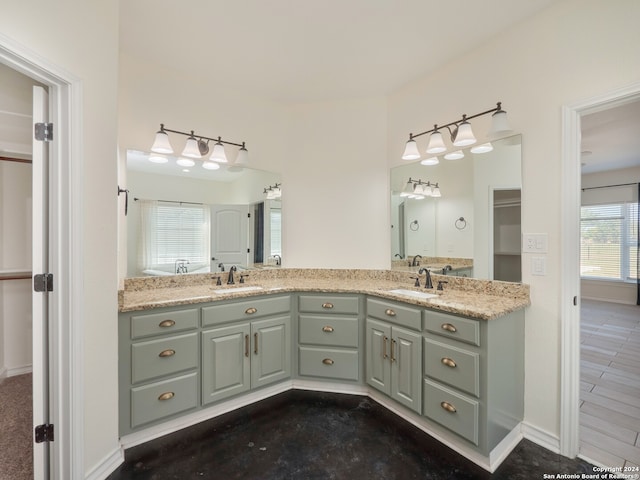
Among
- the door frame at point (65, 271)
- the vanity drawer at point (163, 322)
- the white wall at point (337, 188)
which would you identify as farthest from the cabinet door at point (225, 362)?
the white wall at point (337, 188)

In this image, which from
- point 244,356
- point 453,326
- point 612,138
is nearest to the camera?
point 453,326

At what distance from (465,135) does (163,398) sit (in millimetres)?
2721

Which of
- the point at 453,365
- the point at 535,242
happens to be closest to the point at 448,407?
the point at 453,365

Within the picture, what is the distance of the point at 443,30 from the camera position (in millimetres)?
1979

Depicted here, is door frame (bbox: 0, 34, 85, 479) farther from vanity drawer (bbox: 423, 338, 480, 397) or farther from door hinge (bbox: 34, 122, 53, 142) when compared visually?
vanity drawer (bbox: 423, 338, 480, 397)

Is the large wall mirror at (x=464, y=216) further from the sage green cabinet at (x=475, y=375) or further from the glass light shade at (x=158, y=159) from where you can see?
the glass light shade at (x=158, y=159)

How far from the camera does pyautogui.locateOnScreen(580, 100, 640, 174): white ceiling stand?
302cm

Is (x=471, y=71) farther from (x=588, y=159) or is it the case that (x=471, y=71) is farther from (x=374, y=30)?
(x=588, y=159)

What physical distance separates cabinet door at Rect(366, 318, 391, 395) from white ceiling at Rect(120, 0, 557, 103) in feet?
6.95

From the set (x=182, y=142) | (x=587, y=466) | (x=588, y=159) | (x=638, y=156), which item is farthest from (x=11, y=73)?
(x=638, y=156)

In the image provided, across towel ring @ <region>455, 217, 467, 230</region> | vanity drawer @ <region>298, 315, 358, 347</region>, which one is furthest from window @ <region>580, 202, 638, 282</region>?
vanity drawer @ <region>298, 315, 358, 347</region>

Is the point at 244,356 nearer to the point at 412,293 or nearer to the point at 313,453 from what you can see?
the point at 313,453

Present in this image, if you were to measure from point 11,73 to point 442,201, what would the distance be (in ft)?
10.7

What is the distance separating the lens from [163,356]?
1.80 m
